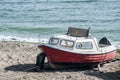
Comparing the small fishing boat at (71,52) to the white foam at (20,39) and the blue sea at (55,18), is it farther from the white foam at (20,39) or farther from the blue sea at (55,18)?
the blue sea at (55,18)

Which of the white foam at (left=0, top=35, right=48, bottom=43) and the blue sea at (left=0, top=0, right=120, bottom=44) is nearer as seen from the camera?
the white foam at (left=0, top=35, right=48, bottom=43)

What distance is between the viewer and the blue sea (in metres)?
43.2

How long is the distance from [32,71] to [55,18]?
29062mm

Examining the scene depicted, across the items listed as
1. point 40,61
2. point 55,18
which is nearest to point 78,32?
point 40,61

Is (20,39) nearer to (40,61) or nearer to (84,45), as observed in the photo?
(40,61)

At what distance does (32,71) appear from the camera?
25453mm

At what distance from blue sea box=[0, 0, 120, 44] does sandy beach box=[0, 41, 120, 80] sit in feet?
33.3

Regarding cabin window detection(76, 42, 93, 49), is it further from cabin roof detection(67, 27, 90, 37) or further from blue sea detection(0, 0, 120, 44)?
blue sea detection(0, 0, 120, 44)

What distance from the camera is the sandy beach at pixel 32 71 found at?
23.9 m

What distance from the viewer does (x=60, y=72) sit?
2495 centimetres

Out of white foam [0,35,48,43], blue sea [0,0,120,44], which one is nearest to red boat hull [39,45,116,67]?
white foam [0,35,48,43]

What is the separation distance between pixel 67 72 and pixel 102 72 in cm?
190

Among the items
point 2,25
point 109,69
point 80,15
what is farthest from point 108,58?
point 80,15

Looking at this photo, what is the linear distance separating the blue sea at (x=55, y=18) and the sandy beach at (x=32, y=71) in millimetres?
10159
